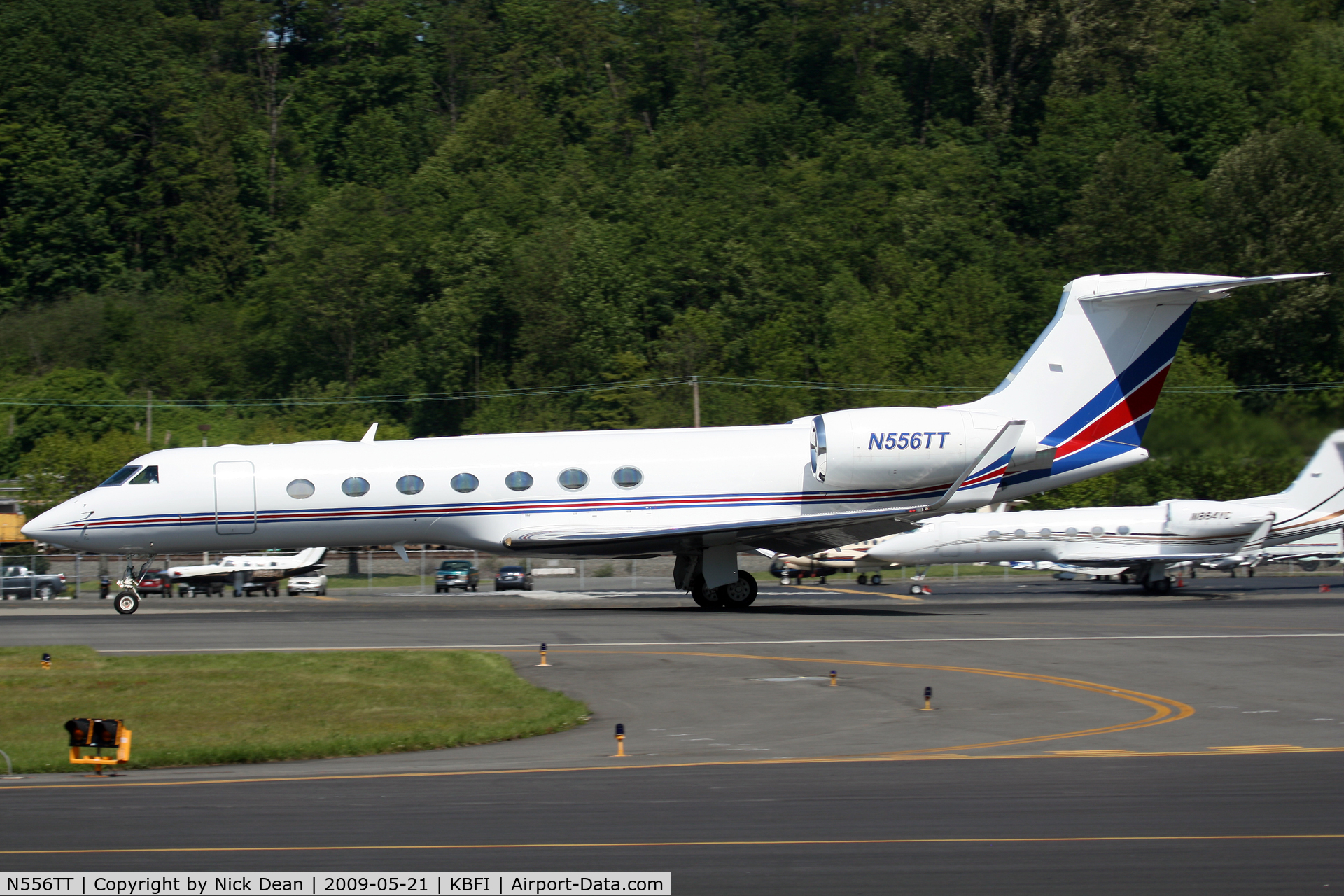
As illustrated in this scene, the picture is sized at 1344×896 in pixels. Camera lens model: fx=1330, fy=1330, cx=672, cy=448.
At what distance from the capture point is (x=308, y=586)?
40.6 metres

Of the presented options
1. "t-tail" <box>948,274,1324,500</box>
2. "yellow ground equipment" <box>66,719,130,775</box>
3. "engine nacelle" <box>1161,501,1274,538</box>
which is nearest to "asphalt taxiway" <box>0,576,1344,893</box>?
"yellow ground equipment" <box>66,719,130,775</box>

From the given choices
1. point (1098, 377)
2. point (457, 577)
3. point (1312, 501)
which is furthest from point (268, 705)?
point (457, 577)

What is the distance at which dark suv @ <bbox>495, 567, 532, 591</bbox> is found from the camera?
4309 cm

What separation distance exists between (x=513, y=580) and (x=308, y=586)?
23.0ft

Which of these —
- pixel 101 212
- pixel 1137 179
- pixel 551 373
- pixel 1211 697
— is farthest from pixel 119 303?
pixel 1211 697

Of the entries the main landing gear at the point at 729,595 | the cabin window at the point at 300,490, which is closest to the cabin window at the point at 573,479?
the main landing gear at the point at 729,595

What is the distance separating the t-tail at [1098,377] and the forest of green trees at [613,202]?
28.1 metres

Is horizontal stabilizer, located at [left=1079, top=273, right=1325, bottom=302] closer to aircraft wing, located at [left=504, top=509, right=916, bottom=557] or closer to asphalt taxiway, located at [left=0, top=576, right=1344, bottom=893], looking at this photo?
aircraft wing, located at [left=504, top=509, right=916, bottom=557]

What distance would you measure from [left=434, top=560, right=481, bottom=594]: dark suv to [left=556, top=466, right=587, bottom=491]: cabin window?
19453mm

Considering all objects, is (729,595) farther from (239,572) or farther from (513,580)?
(239,572)

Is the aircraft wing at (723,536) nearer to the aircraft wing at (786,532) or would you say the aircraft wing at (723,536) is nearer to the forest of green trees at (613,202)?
the aircraft wing at (786,532)

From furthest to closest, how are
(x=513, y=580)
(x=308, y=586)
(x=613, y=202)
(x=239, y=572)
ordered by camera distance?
(x=613, y=202), (x=513, y=580), (x=239, y=572), (x=308, y=586)

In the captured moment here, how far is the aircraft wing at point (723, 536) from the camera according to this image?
2334 cm

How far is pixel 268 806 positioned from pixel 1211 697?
34.4 feet
